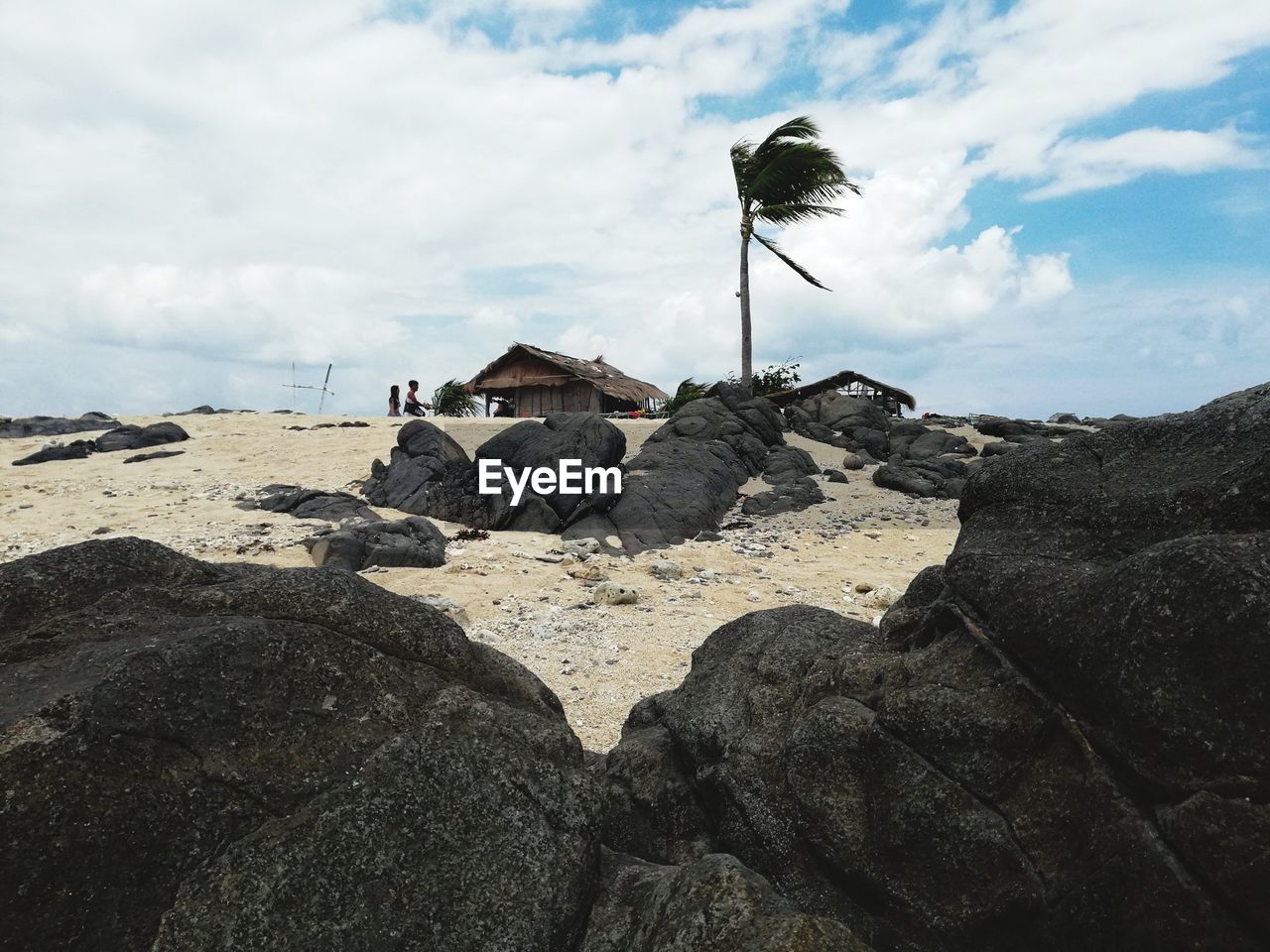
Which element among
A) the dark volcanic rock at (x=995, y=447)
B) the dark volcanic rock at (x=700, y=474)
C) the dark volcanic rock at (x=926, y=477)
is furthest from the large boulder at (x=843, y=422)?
the dark volcanic rock at (x=995, y=447)

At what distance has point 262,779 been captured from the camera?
2.97 metres

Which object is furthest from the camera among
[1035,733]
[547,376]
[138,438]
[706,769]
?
[547,376]

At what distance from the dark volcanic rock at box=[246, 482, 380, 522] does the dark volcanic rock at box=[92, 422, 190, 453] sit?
30.9 ft

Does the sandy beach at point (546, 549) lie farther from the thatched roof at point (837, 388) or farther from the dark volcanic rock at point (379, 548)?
the thatched roof at point (837, 388)

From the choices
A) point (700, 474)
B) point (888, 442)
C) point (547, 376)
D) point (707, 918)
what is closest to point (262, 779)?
point (707, 918)

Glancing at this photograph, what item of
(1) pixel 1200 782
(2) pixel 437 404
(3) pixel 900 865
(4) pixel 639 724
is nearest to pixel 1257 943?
(1) pixel 1200 782

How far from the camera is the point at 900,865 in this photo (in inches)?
133

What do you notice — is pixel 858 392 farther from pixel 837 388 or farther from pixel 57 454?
pixel 57 454

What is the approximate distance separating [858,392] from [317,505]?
80.3 feet

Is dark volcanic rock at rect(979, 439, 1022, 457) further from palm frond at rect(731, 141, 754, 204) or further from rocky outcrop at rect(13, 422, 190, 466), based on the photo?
rocky outcrop at rect(13, 422, 190, 466)

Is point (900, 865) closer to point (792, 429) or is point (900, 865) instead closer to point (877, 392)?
point (792, 429)

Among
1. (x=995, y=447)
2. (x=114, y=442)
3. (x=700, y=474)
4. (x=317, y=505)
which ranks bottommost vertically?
(x=317, y=505)

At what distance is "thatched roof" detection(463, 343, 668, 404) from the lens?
1480 inches

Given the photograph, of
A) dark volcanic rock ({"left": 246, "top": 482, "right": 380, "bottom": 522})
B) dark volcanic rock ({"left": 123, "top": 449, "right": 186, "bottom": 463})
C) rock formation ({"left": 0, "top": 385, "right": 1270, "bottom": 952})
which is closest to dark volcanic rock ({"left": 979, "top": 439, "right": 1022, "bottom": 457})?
dark volcanic rock ({"left": 246, "top": 482, "right": 380, "bottom": 522})
